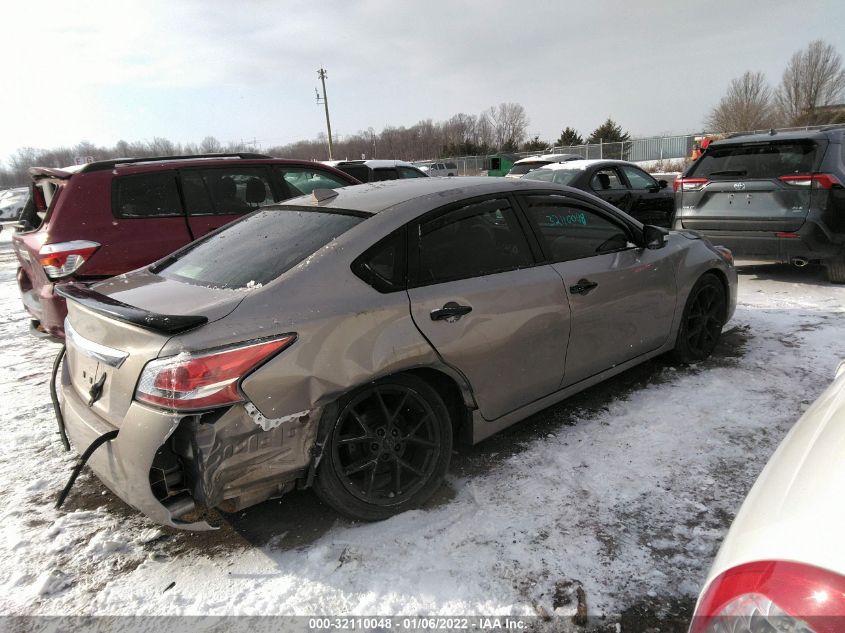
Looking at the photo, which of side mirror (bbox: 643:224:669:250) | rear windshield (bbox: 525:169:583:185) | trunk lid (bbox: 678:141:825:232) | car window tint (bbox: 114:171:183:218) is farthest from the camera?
rear windshield (bbox: 525:169:583:185)

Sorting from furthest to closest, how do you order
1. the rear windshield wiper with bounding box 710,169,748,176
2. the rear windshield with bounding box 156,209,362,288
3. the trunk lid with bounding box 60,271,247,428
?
the rear windshield wiper with bounding box 710,169,748,176, the rear windshield with bounding box 156,209,362,288, the trunk lid with bounding box 60,271,247,428

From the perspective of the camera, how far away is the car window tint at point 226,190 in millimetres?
5141

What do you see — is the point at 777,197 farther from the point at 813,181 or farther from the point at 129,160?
the point at 129,160

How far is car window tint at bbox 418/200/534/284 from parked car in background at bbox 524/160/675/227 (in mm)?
5263

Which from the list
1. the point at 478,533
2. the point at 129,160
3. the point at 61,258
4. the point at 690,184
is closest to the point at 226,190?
the point at 129,160

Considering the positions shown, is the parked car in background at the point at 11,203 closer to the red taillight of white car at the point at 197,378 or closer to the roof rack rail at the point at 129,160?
the roof rack rail at the point at 129,160

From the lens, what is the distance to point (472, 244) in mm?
2984

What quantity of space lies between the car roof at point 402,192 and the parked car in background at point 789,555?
207 cm

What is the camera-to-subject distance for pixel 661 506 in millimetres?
2670

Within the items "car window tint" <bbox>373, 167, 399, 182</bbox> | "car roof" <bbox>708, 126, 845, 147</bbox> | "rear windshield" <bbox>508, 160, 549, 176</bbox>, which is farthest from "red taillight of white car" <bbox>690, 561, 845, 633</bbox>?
"rear windshield" <bbox>508, 160, 549, 176</bbox>

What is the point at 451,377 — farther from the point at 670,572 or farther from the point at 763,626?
the point at 763,626

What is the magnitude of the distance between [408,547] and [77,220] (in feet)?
12.3

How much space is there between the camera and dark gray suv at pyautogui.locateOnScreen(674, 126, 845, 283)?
605cm

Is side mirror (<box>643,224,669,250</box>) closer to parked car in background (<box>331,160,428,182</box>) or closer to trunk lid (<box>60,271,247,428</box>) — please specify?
trunk lid (<box>60,271,247,428</box>)
